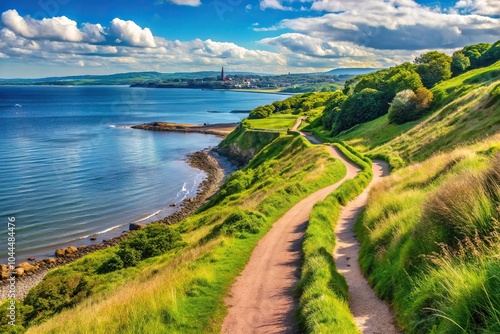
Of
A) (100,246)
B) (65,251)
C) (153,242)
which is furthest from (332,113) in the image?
(153,242)

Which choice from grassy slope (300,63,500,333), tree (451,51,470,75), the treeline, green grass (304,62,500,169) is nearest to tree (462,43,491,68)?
the treeline

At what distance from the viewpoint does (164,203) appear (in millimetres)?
60625

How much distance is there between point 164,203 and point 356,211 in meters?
41.0

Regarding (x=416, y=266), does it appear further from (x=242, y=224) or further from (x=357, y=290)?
(x=242, y=224)

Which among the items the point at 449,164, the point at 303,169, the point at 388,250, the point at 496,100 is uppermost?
the point at 496,100

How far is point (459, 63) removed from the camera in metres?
90.5

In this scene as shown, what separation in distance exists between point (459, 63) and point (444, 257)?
94722mm

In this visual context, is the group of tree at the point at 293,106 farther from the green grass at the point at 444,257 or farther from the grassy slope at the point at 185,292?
the green grass at the point at 444,257

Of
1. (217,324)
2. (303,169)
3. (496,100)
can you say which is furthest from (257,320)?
(496,100)

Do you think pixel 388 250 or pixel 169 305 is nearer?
pixel 169 305

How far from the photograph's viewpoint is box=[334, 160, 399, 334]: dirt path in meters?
10.5

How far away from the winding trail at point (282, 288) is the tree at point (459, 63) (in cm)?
8325

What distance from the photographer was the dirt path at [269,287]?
1179 centimetres

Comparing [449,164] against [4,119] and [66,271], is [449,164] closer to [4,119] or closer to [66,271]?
[66,271]
